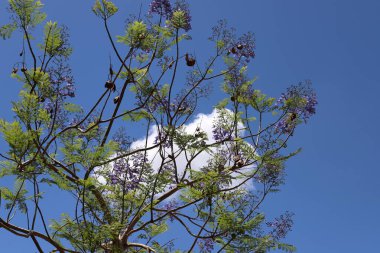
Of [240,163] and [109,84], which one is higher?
[109,84]

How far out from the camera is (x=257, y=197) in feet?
34.7

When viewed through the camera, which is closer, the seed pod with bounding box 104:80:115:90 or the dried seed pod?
the seed pod with bounding box 104:80:115:90

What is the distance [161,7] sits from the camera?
10.1 m

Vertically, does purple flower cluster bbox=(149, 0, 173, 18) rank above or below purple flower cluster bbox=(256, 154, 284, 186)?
above

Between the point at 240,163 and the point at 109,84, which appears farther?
the point at 240,163

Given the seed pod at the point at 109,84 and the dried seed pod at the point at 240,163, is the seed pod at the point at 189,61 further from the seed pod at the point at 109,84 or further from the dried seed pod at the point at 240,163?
the dried seed pod at the point at 240,163

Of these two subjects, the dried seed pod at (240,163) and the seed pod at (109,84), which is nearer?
the seed pod at (109,84)

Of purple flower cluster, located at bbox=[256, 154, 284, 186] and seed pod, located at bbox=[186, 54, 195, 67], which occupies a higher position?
seed pod, located at bbox=[186, 54, 195, 67]

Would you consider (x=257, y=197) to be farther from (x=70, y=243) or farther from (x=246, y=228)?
(x=70, y=243)

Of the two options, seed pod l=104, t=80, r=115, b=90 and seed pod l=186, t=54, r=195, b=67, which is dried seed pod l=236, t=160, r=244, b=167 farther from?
seed pod l=104, t=80, r=115, b=90

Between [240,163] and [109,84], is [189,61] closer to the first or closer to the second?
[109,84]

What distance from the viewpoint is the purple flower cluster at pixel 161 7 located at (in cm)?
1008

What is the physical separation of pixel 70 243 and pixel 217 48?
484cm

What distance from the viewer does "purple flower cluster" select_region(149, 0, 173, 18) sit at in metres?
10.1
